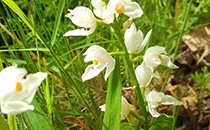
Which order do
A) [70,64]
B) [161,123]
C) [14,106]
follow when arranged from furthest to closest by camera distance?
1. [70,64]
2. [161,123]
3. [14,106]

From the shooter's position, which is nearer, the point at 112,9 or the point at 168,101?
the point at 112,9

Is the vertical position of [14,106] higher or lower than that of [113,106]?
higher

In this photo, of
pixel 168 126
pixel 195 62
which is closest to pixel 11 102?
pixel 168 126

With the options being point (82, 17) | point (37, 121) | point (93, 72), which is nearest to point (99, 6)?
point (82, 17)

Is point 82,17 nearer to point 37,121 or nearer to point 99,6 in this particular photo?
point 99,6

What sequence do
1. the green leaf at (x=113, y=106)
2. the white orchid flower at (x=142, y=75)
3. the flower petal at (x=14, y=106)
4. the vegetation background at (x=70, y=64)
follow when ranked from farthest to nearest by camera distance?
the vegetation background at (x=70, y=64) < the white orchid flower at (x=142, y=75) < the green leaf at (x=113, y=106) < the flower petal at (x=14, y=106)

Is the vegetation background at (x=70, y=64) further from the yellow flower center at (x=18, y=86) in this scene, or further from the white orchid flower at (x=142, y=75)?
the yellow flower center at (x=18, y=86)

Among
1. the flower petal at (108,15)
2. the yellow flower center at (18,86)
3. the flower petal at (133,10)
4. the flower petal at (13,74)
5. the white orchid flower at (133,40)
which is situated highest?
the flower petal at (13,74)

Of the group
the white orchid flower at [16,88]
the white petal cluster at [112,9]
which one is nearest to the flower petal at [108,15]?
the white petal cluster at [112,9]

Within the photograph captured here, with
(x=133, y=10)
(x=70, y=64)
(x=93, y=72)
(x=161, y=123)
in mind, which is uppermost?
(x=133, y=10)
